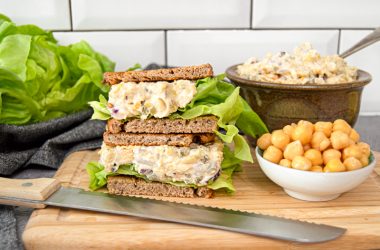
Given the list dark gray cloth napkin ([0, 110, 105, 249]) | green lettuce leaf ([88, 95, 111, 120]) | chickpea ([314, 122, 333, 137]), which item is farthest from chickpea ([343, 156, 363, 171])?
dark gray cloth napkin ([0, 110, 105, 249])

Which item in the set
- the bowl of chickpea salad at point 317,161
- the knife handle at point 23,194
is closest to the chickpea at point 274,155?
the bowl of chickpea salad at point 317,161

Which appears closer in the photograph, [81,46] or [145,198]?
[145,198]

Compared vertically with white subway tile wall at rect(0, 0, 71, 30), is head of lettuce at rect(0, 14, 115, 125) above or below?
below

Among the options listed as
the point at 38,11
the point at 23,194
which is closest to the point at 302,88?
the point at 23,194

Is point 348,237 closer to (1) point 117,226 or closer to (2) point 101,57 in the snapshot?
(1) point 117,226

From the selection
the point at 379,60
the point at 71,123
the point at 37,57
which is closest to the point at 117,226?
the point at 71,123

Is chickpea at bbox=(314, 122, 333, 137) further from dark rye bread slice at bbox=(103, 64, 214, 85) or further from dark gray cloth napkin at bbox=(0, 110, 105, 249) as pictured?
dark gray cloth napkin at bbox=(0, 110, 105, 249)
